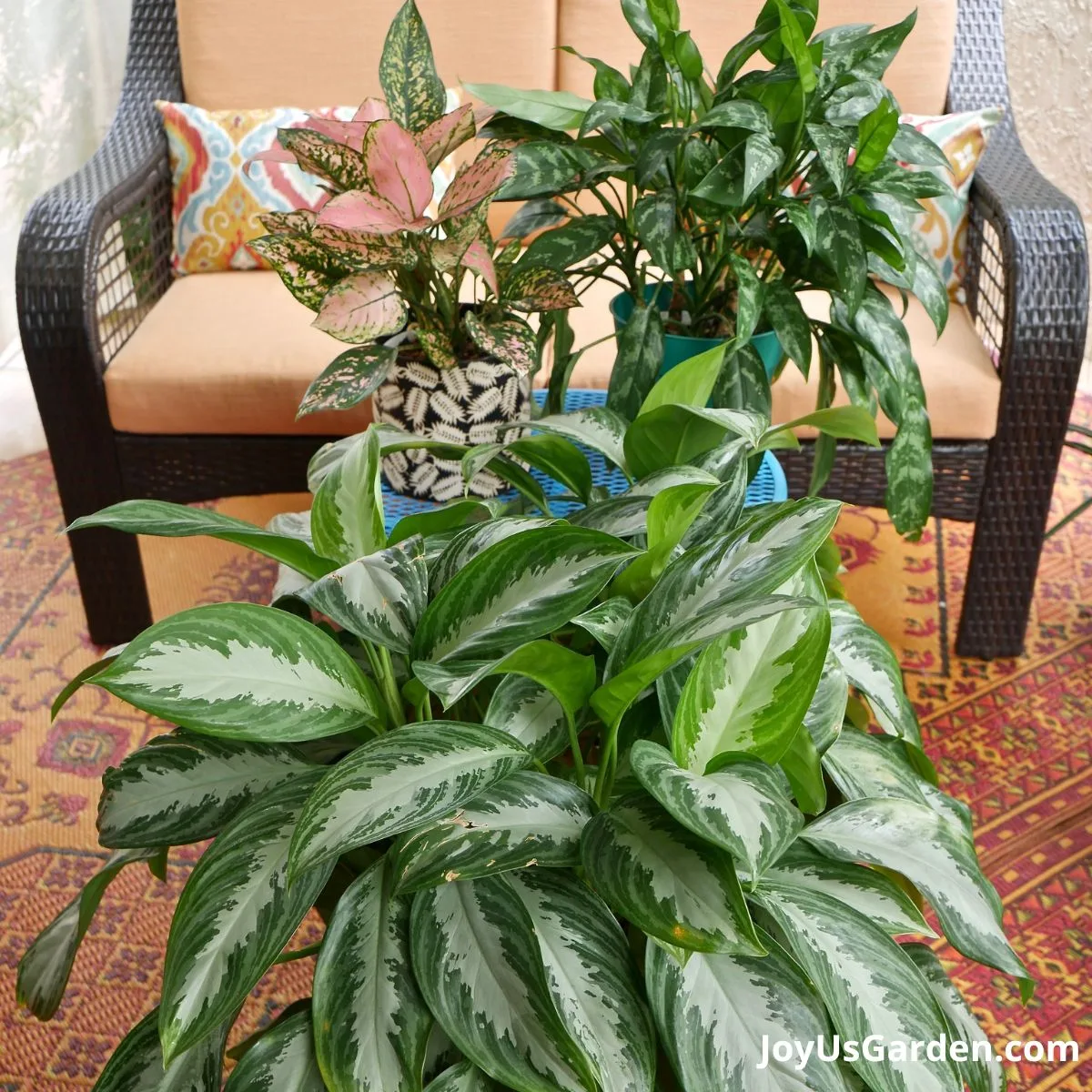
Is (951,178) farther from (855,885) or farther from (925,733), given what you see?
(855,885)

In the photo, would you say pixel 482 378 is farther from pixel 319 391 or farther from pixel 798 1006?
pixel 798 1006

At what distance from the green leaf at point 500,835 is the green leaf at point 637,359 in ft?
1.96

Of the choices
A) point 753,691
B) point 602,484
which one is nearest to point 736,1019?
point 753,691

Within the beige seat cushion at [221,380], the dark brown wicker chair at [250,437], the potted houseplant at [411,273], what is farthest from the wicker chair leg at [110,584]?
the potted houseplant at [411,273]

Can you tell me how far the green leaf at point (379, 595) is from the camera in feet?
1.97

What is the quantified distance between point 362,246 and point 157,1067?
63 cm

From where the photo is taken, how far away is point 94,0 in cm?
239

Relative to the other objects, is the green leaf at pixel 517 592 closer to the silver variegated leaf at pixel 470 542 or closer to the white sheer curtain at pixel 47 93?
the silver variegated leaf at pixel 470 542

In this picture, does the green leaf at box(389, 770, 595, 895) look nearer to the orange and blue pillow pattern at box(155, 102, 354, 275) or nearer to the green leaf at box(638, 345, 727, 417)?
the green leaf at box(638, 345, 727, 417)

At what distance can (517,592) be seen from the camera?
626 mm

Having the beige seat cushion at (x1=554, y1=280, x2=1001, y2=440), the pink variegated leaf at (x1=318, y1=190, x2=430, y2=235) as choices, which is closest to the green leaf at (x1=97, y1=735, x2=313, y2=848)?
the pink variegated leaf at (x1=318, y1=190, x2=430, y2=235)

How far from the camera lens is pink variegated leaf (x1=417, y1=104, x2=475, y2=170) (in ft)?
3.05

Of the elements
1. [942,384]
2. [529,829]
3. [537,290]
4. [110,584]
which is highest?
[537,290]

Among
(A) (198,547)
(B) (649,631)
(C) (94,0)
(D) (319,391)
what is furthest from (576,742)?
(C) (94,0)
